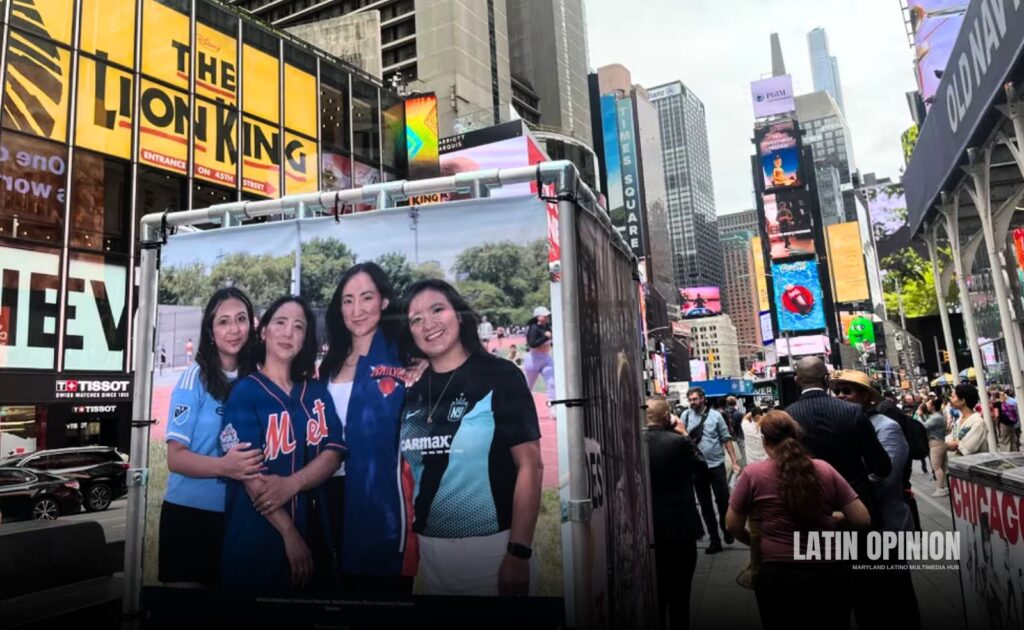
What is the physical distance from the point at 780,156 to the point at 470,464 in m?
100

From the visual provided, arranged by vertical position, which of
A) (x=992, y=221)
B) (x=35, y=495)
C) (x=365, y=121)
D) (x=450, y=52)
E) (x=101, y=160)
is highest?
(x=450, y=52)

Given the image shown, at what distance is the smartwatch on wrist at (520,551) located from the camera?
3.34 meters

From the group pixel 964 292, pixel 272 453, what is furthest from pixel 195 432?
pixel 964 292

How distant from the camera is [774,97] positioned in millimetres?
103875

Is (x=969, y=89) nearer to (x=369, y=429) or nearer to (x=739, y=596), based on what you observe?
(x=739, y=596)

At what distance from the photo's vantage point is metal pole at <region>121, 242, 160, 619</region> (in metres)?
3.93

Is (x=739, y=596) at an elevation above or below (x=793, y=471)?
below

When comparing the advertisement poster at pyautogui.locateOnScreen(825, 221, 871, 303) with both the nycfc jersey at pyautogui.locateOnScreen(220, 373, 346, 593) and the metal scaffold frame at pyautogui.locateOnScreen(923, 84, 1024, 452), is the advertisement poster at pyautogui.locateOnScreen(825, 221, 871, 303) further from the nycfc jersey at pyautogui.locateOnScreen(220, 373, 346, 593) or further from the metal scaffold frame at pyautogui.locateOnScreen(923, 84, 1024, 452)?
the nycfc jersey at pyautogui.locateOnScreen(220, 373, 346, 593)

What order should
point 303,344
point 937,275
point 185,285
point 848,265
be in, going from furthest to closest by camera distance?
point 848,265 < point 937,275 < point 185,285 < point 303,344

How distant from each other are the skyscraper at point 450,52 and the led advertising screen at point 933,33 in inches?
1837

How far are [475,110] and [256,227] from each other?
63789 millimetres

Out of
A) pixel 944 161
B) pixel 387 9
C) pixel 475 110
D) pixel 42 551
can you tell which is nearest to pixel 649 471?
pixel 42 551

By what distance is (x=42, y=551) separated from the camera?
6426mm

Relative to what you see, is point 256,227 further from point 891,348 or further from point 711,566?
point 891,348
